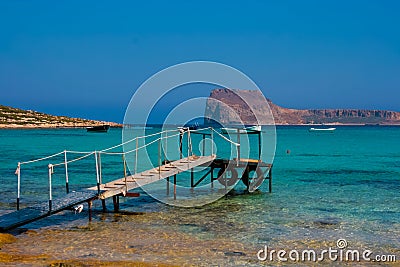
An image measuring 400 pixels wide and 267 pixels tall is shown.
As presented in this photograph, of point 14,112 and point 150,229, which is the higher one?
point 14,112

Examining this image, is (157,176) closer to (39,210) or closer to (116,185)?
(116,185)

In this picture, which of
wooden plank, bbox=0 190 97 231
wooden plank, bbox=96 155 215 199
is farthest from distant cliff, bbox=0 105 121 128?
wooden plank, bbox=0 190 97 231

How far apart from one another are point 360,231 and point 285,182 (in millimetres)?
14298

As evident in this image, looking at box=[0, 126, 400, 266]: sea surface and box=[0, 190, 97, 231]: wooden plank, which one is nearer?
box=[0, 126, 400, 266]: sea surface

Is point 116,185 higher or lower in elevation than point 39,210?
higher

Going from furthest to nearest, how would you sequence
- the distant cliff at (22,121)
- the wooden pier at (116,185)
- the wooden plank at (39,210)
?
1. the distant cliff at (22,121)
2. the wooden pier at (116,185)
3. the wooden plank at (39,210)

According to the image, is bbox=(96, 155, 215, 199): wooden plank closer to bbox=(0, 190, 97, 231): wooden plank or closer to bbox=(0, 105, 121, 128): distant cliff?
bbox=(0, 190, 97, 231): wooden plank

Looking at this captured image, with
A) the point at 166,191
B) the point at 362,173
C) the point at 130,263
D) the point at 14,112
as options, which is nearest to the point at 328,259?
the point at 130,263

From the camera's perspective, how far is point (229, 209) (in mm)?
20531

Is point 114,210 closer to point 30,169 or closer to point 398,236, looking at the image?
point 398,236

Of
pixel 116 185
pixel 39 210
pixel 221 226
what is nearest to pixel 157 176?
pixel 116 185

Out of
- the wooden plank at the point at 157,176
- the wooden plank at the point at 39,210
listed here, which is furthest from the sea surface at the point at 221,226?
the wooden plank at the point at 157,176

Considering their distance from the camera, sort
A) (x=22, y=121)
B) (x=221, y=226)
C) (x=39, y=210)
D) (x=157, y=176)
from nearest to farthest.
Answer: (x=39, y=210), (x=221, y=226), (x=157, y=176), (x=22, y=121)

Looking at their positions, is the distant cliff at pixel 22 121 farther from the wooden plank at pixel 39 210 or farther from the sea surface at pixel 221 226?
the wooden plank at pixel 39 210
